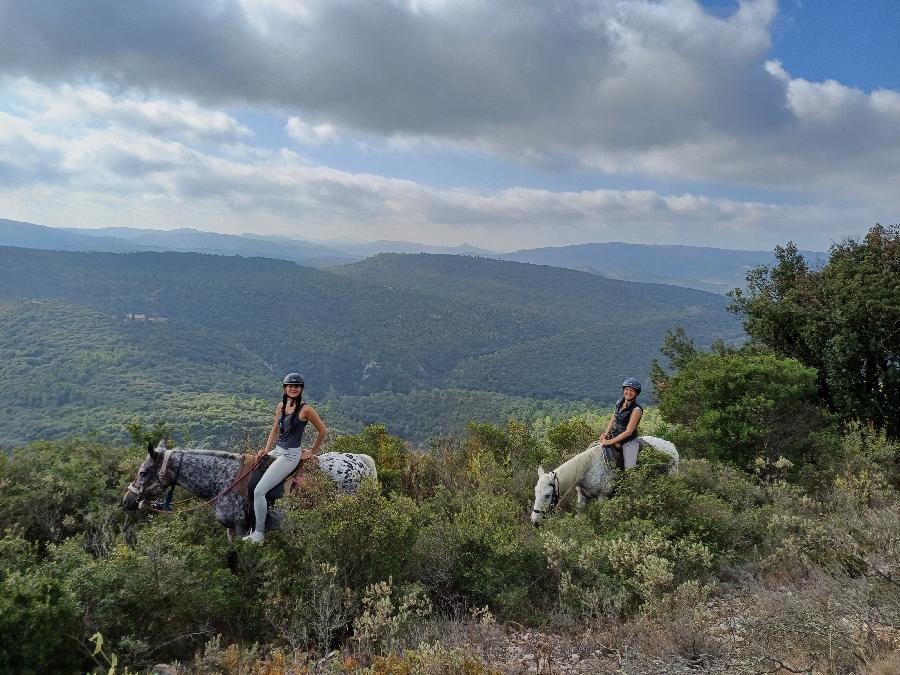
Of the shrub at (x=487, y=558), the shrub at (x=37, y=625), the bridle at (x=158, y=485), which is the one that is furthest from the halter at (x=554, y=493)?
the shrub at (x=37, y=625)

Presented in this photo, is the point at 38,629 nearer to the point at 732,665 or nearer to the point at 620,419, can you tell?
the point at 732,665

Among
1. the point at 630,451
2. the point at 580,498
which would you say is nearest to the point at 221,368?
the point at 580,498

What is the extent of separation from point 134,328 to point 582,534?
18640 cm

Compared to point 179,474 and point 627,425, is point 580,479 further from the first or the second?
point 179,474

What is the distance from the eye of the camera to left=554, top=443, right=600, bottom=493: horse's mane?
351 inches

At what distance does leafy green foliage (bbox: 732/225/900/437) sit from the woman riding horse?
44.4 feet

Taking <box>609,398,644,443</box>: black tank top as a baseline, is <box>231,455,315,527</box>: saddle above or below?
below

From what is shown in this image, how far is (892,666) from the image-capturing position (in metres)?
3.51

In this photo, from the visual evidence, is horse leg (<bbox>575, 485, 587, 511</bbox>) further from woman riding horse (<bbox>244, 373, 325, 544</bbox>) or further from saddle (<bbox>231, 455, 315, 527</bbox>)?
saddle (<bbox>231, 455, 315, 527</bbox>)

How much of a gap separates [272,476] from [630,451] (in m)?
6.10

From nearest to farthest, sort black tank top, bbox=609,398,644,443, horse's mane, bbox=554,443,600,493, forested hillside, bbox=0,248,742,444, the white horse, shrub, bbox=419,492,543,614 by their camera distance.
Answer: shrub, bbox=419,492,543,614 → the white horse → horse's mane, bbox=554,443,600,493 → black tank top, bbox=609,398,644,443 → forested hillside, bbox=0,248,742,444

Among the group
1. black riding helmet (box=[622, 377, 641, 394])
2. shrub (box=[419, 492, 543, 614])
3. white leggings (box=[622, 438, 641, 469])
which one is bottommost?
shrub (box=[419, 492, 543, 614])

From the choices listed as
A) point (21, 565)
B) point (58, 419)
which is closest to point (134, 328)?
point (58, 419)

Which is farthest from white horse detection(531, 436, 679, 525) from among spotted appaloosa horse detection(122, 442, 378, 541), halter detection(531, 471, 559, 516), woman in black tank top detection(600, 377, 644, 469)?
spotted appaloosa horse detection(122, 442, 378, 541)
